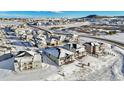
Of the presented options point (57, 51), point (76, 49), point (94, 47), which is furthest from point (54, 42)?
point (94, 47)

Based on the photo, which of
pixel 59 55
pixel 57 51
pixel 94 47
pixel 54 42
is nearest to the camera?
pixel 59 55

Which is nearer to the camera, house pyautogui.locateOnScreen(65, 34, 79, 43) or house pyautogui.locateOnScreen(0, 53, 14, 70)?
house pyautogui.locateOnScreen(0, 53, 14, 70)

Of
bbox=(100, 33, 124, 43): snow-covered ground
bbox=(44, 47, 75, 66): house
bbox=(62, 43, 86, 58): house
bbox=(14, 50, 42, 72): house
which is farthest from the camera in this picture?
bbox=(100, 33, 124, 43): snow-covered ground

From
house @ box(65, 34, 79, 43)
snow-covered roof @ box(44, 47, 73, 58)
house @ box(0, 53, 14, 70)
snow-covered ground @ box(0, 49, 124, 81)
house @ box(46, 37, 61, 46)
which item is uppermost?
house @ box(65, 34, 79, 43)

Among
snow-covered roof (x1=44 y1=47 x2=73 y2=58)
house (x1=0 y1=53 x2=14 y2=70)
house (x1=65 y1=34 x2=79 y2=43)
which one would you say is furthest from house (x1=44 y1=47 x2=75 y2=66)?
house (x1=0 y1=53 x2=14 y2=70)

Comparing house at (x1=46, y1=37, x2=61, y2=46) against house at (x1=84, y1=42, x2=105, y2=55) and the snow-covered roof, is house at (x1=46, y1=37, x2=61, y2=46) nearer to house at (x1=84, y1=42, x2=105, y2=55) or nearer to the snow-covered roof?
→ the snow-covered roof

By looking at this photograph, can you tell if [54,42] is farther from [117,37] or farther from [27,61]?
[117,37]

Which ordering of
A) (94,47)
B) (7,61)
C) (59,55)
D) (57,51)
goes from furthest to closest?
(94,47), (57,51), (59,55), (7,61)
